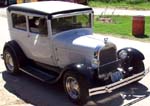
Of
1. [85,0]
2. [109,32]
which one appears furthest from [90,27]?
[85,0]

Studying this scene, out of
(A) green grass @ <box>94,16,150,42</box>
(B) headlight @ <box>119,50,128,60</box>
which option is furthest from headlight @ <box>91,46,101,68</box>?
(A) green grass @ <box>94,16,150,42</box>

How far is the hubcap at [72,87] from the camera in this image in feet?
27.2

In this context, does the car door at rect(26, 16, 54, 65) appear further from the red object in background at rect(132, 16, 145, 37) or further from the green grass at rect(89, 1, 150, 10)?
the green grass at rect(89, 1, 150, 10)

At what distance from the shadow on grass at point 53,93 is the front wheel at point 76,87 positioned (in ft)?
0.58

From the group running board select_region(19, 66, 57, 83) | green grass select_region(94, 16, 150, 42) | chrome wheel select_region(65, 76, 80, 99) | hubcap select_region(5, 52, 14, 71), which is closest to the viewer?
chrome wheel select_region(65, 76, 80, 99)

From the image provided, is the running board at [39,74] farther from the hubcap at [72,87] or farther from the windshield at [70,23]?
the windshield at [70,23]

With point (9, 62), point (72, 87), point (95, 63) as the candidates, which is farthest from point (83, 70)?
point (9, 62)

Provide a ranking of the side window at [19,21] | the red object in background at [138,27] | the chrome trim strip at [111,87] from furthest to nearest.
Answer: the red object in background at [138,27] < the side window at [19,21] < the chrome trim strip at [111,87]

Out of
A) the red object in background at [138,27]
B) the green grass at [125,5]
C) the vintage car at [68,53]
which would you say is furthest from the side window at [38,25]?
the green grass at [125,5]

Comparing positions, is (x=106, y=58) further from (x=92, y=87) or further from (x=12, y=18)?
(x=12, y=18)

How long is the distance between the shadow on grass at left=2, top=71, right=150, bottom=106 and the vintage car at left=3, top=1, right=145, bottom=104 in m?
0.32

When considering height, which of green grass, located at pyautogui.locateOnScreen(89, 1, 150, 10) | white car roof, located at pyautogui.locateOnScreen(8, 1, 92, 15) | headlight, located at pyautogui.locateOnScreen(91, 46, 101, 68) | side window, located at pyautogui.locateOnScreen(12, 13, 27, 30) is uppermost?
white car roof, located at pyautogui.locateOnScreen(8, 1, 92, 15)

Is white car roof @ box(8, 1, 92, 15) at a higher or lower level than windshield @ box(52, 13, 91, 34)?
higher

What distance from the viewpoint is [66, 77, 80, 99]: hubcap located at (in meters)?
8.30
